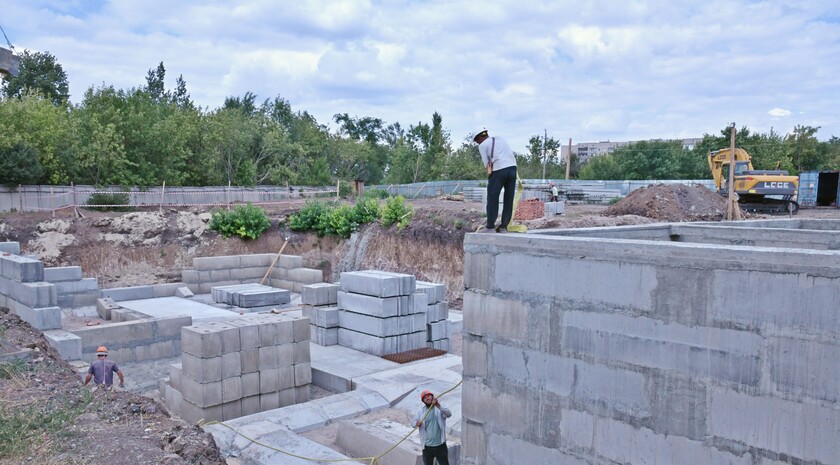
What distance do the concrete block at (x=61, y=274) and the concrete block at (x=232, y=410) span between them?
9.23 m

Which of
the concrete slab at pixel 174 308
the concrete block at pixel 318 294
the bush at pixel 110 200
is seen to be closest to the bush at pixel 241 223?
the bush at pixel 110 200

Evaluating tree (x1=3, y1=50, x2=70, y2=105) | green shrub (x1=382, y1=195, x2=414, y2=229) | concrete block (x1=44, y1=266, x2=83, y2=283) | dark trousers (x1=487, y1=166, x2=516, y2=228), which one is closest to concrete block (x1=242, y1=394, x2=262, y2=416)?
dark trousers (x1=487, y1=166, x2=516, y2=228)

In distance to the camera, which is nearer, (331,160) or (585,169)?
(331,160)

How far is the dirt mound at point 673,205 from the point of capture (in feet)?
69.2

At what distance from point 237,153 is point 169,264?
59.7 ft

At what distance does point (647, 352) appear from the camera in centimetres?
432

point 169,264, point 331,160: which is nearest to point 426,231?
point 169,264

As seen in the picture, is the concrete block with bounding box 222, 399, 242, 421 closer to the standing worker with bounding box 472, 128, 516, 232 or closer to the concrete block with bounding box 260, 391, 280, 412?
the concrete block with bounding box 260, 391, 280, 412

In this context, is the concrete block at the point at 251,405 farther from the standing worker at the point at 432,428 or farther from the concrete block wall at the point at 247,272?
the concrete block wall at the point at 247,272

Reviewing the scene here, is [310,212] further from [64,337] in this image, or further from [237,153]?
[237,153]

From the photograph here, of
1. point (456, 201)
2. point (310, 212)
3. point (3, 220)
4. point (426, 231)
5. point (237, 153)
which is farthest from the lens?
point (237, 153)

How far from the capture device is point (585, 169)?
5953 centimetres

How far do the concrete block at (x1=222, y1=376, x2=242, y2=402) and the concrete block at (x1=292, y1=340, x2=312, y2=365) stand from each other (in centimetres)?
101

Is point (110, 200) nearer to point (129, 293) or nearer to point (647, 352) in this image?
point (129, 293)
